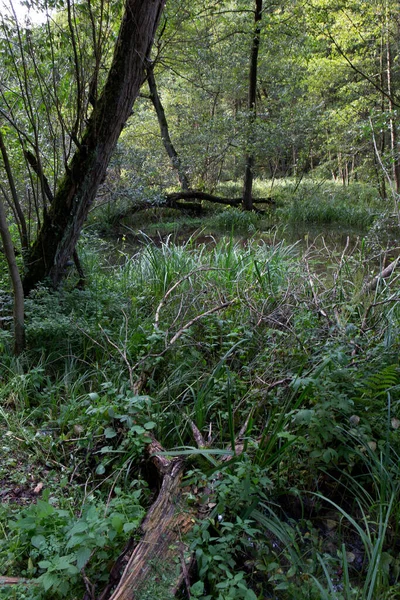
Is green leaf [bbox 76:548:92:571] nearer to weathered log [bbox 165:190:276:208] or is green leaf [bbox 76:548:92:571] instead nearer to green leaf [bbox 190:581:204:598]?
green leaf [bbox 190:581:204:598]

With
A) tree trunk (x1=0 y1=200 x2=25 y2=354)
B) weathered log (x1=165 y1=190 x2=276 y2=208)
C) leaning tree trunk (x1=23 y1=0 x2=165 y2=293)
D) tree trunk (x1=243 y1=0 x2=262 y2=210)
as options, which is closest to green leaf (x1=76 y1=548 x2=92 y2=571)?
tree trunk (x1=0 y1=200 x2=25 y2=354)

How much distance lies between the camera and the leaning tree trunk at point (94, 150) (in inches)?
122

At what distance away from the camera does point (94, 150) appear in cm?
325

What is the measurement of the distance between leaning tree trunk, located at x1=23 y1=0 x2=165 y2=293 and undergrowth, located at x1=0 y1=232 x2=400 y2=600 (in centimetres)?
31

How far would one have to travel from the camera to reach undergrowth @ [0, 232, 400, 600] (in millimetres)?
1395

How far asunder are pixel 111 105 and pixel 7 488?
2.71 meters

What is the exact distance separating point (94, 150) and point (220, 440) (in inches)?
94.9

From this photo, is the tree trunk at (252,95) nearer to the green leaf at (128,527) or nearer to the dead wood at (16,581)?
the green leaf at (128,527)

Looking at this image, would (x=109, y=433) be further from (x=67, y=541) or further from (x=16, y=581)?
(x=16, y=581)

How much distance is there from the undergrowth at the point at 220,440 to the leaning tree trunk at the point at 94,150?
1.03 ft

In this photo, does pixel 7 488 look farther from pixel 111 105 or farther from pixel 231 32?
pixel 231 32

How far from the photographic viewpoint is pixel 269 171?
63.6 feet

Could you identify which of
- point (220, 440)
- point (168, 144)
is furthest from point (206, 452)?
point (168, 144)

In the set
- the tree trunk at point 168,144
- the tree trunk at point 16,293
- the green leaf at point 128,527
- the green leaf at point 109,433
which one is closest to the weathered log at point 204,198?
the tree trunk at point 168,144
